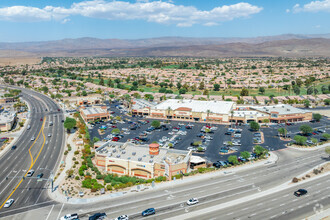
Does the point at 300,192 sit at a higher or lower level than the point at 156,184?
higher

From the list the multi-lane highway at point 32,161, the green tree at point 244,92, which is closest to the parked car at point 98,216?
the multi-lane highway at point 32,161

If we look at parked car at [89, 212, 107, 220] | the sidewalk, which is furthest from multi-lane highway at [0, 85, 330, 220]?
parked car at [89, 212, 107, 220]

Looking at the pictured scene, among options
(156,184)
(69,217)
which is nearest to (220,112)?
(156,184)

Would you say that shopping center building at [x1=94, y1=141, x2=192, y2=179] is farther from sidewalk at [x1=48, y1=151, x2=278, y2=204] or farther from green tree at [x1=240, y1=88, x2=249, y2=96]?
green tree at [x1=240, y1=88, x2=249, y2=96]

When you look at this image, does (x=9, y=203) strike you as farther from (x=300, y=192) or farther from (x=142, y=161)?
(x=300, y=192)

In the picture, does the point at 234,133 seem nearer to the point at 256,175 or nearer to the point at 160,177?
the point at 256,175

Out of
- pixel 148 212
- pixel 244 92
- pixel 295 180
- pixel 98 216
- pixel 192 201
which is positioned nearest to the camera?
pixel 98 216
